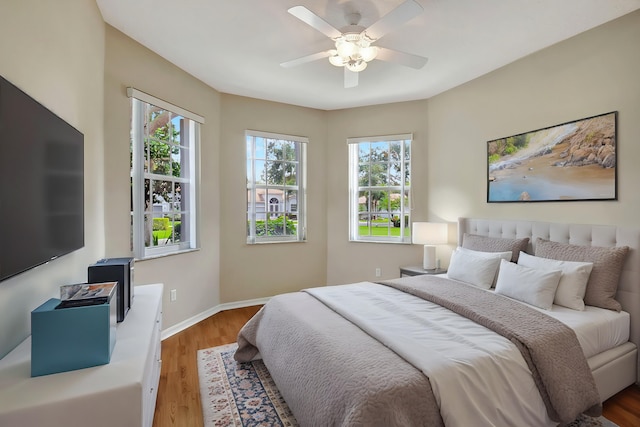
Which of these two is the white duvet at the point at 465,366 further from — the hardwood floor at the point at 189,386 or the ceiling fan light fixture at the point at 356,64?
the ceiling fan light fixture at the point at 356,64

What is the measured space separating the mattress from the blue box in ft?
8.29

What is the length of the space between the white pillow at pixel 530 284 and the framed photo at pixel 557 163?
0.79m

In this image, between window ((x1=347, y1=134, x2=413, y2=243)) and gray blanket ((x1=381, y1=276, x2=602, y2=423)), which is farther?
window ((x1=347, y1=134, x2=413, y2=243))

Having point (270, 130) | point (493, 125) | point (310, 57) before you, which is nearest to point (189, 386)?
point (310, 57)

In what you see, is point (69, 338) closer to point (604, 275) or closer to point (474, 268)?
point (474, 268)

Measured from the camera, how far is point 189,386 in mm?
2299

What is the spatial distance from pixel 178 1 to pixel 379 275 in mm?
3677

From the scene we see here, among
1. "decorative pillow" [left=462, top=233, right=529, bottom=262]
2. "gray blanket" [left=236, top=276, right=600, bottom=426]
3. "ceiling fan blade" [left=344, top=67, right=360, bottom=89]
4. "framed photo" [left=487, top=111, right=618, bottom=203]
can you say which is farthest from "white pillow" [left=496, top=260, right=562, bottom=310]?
"ceiling fan blade" [left=344, top=67, right=360, bottom=89]

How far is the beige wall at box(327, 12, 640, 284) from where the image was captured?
2330mm

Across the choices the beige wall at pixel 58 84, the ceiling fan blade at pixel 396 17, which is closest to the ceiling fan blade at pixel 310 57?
the ceiling fan blade at pixel 396 17

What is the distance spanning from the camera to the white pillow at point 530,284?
223cm

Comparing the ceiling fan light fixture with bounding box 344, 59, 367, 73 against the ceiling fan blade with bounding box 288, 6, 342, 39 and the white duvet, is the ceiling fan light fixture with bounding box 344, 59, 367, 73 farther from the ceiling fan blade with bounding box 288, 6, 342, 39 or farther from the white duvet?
the white duvet

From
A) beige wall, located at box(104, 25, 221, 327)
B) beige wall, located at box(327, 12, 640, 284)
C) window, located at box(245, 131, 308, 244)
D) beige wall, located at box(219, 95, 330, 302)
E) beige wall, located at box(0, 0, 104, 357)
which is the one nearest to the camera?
beige wall, located at box(0, 0, 104, 357)

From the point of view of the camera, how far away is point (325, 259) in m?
4.65
